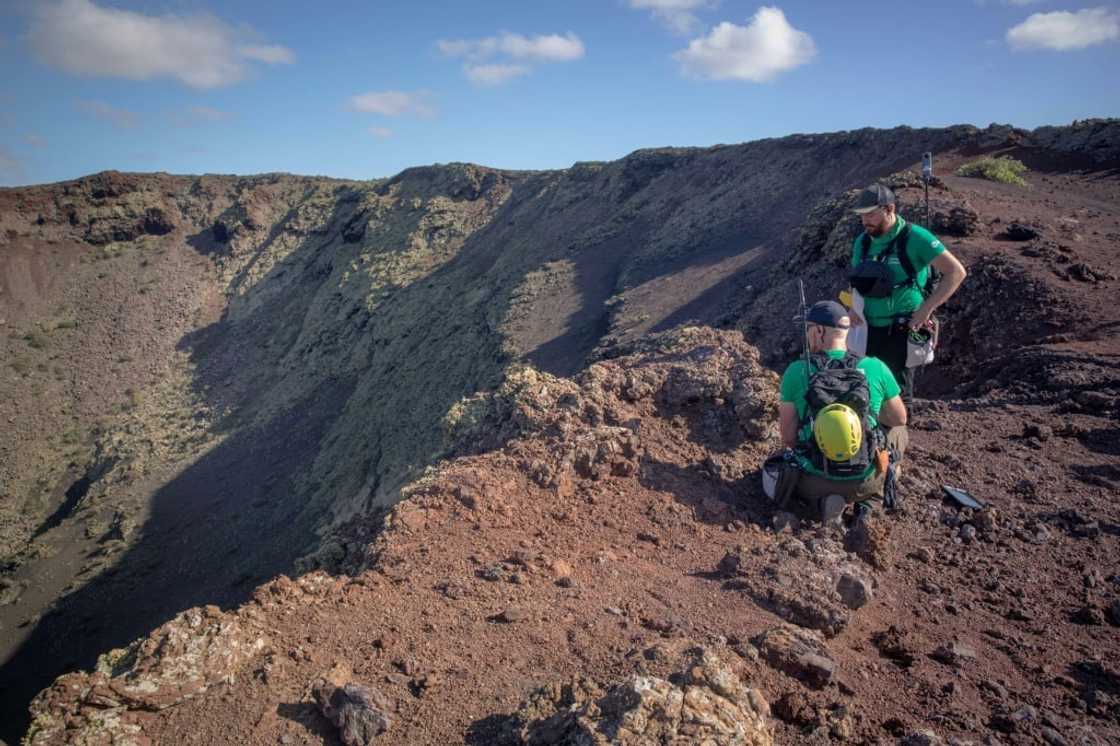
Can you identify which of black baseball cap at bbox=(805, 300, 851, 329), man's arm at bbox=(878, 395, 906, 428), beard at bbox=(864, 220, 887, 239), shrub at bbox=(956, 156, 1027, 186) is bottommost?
man's arm at bbox=(878, 395, 906, 428)

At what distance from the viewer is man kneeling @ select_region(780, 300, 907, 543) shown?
329cm

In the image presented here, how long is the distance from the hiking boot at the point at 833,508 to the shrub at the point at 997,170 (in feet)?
37.2

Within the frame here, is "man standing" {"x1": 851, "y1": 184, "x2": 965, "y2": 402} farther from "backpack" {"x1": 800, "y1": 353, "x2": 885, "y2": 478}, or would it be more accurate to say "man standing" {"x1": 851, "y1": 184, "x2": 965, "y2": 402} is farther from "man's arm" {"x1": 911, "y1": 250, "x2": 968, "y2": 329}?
"backpack" {"x1": 800, "y1": 353, "x2": 885, "y2": 478}

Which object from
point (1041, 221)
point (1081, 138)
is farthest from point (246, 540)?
point (1081, 138)

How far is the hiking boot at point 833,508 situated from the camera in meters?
3.51

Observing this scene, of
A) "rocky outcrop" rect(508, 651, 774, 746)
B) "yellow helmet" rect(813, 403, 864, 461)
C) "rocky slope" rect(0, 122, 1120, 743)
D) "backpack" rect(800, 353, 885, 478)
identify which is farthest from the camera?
"backpack" rect(800, 353, 885, 478)

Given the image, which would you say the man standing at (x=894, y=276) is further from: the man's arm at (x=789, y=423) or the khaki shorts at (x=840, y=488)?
the man's arm at (x=789, y=423)

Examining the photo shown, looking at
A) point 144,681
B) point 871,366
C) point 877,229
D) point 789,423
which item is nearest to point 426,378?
point 877,229

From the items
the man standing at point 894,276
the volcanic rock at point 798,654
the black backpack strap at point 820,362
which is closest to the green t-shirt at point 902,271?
the man standing at point 894,276

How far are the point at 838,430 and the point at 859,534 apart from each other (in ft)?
1.93

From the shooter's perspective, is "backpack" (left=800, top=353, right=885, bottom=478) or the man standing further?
the man standing

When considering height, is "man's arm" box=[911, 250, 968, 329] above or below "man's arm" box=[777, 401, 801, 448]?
above

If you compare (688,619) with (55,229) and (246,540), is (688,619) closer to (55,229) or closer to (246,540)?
(246,540)

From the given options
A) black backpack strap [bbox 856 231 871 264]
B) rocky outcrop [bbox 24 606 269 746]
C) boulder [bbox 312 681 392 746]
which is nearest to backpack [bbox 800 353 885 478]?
black backpack strap [bbox 856 231 871 264]
